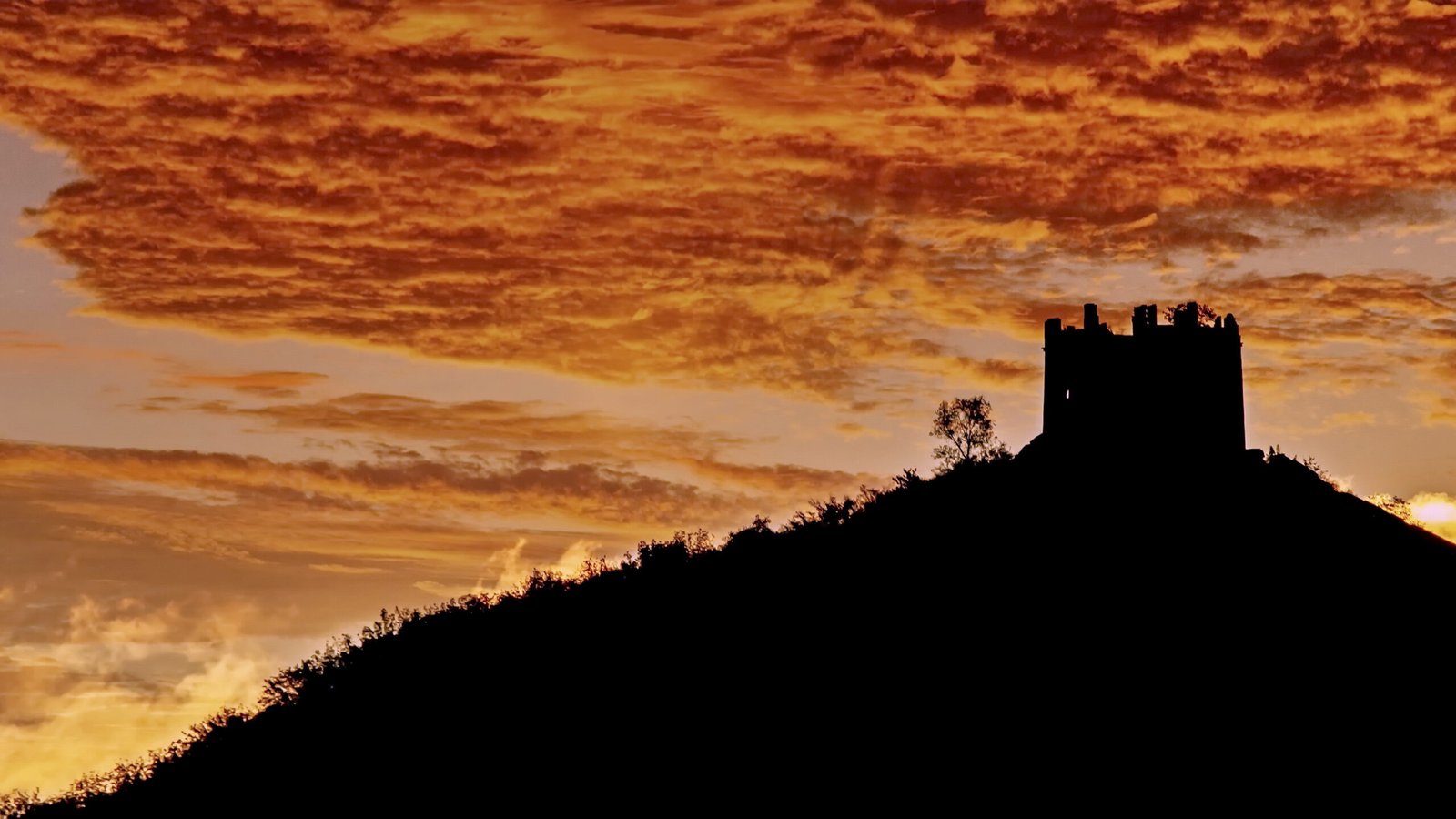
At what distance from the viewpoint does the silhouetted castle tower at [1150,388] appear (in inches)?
2277

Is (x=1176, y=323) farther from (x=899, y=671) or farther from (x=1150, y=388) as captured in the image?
(x=899, y=671)

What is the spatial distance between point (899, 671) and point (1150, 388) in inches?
878

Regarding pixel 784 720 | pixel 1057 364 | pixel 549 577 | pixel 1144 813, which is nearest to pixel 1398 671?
pixel 1144 813

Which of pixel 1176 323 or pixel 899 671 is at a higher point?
pixel 1176 323

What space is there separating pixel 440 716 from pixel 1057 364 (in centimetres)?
2986

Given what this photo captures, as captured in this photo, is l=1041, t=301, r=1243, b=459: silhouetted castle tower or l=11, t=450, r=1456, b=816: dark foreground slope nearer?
l=11, t=450, r=1456, b=816: dark foreground slope

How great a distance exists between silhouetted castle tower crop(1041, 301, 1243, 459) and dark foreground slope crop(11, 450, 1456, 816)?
5.40 m

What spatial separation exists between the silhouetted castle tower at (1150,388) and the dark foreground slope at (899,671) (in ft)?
17.7

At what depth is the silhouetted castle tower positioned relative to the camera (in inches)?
2277

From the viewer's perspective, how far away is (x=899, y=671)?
41750mm

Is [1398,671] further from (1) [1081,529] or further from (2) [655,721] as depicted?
(2) [655,721]

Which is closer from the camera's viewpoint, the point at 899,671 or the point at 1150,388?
the point at 899,671

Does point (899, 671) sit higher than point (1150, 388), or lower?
lower

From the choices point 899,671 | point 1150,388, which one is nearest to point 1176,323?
point 1150,388
